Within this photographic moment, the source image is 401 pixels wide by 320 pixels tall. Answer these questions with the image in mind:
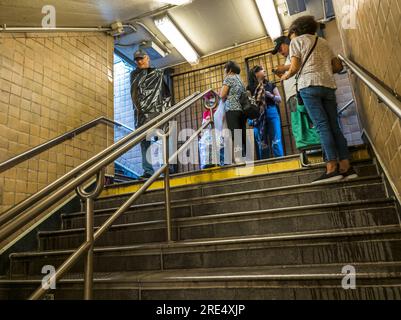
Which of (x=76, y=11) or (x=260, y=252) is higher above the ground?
(x=76, y=11)

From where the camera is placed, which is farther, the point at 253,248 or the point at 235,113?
the point at 235,113

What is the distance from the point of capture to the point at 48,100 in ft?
10.3

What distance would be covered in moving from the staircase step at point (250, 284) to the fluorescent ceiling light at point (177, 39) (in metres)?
4.29

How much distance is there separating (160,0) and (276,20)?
2129mm

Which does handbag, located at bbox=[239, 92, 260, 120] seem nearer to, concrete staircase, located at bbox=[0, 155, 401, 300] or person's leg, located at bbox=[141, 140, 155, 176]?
concrete staircase, located at bbox=[0, 155, 401, 300]

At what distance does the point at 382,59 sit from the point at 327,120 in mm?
804

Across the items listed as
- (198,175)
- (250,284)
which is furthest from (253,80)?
(250,284)

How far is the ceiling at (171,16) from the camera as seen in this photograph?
300 cm

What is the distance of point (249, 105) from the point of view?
332 centimetres

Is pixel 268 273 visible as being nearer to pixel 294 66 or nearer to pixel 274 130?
pixel 294 66

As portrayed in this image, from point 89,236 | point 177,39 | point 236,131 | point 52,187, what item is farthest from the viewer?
point 177,39

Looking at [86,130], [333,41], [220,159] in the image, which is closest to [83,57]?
[86,130]

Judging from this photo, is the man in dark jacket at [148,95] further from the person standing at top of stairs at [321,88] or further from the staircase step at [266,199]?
the person standing at top of stairs at [321,88]

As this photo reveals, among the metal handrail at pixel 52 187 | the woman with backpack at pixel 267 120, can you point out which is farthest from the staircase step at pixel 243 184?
the woman with backpack at pixel 267 120
